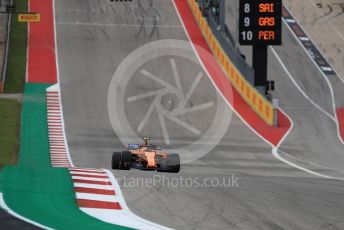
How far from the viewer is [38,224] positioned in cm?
1340

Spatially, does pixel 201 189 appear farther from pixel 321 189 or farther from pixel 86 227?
pixel 86 227

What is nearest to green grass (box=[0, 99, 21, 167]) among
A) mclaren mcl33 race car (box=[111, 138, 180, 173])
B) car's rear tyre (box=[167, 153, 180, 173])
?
mclaren mcl33 race car (box=[111, 138, 180, 173])

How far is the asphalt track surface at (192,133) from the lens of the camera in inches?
648

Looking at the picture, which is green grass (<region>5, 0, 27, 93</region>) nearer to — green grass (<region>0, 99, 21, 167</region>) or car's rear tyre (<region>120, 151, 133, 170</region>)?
green grass (<region>0, 99, 21, 167</region>)

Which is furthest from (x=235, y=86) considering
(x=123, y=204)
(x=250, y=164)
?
(x=123, y=204)

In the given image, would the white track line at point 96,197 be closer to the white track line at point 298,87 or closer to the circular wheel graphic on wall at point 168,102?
the circular wheel graphic on wall at point 168,102

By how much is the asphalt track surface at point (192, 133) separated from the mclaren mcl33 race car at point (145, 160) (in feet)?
1.02

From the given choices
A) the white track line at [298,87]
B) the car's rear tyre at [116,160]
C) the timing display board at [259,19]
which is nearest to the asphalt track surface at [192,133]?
the white track line at [298,87]

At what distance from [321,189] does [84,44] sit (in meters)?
37.6

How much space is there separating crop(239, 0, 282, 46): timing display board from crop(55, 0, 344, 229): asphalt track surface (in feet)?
14.7

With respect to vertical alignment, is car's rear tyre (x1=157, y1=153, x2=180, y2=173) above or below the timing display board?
below

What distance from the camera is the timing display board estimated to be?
143 ft

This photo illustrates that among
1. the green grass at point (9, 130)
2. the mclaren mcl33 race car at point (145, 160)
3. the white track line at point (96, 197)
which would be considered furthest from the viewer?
the green grass at point (9, 130)

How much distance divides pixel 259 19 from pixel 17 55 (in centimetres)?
1740
